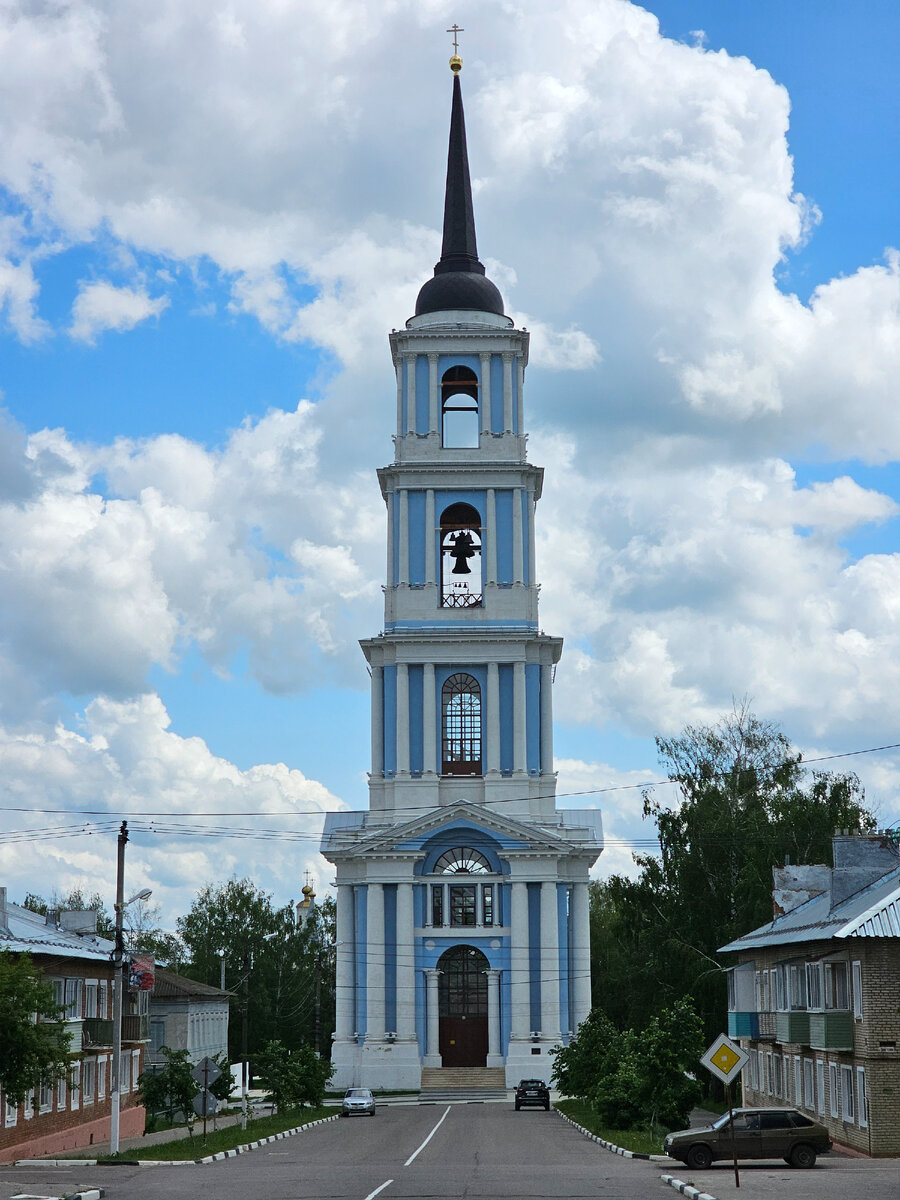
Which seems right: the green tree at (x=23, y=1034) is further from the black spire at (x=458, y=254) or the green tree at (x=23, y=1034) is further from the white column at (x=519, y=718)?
the black spire at (x=458, y=254)

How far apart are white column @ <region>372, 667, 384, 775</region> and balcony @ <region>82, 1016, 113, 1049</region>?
23.0 meters

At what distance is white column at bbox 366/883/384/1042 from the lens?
2467 inches

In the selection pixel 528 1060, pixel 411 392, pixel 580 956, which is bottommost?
pixel 528 1060

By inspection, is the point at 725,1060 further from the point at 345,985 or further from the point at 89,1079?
the point at 345,985

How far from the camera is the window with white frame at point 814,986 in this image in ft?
118

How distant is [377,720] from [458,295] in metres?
18.6

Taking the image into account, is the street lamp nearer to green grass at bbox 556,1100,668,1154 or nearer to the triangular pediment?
green grass at bbox 556,1100,668,1154

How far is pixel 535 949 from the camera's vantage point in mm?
63344

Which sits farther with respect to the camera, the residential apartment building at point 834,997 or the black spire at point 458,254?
the black spire at point 458,254

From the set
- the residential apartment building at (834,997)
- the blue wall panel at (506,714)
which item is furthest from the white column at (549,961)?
the residential apartment building at (834,997)

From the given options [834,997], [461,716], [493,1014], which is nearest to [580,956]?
[493,1014]

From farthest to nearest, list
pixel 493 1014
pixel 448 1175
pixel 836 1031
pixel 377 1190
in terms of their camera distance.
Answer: pixel 493 1014 < pixel 836 1031 < pixel 448 1175 < pixel 377 1190

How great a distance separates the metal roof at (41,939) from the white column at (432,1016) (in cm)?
1818

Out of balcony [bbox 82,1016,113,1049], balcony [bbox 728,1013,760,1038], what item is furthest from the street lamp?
balcony [bbox 728,1013,760,1038]
